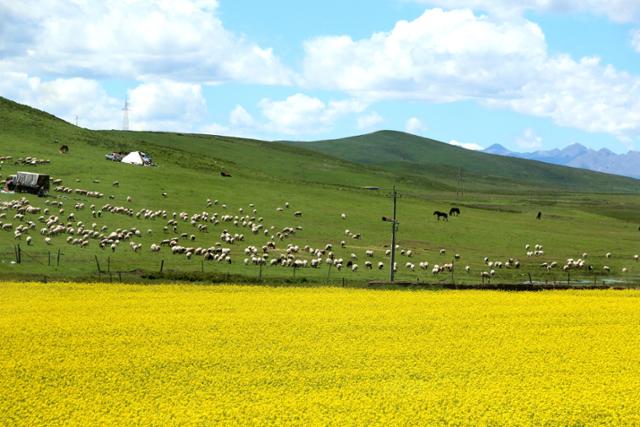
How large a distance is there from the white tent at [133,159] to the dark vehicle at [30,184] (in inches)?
1301

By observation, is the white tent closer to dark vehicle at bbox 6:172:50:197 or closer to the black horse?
dark vehicle at bbox 6:172:50:197

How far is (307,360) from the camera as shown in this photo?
3253 centimetres

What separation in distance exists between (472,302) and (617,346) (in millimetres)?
13278

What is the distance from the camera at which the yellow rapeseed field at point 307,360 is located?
26.3m

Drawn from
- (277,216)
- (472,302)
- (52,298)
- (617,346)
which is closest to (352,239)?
(277,216)

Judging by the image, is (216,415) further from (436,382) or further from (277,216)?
(277,216)

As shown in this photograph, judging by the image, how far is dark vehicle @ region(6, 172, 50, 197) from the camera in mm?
88000

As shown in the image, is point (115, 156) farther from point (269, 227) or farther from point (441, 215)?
point (441, 215)

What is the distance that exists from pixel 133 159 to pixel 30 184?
36.1 metres

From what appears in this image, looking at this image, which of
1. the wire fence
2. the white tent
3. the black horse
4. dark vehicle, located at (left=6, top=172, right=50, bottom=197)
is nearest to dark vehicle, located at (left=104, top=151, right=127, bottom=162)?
the white tent

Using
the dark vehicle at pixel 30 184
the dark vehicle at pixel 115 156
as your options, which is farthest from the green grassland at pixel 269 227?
the dark vehicle at pixel 30 184

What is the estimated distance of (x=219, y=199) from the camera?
9681 centimetres

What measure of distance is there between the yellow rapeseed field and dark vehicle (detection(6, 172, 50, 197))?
133 ft

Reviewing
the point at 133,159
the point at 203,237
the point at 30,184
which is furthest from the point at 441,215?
the point at 30,184
